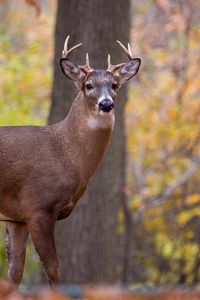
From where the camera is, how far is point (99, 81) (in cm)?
855

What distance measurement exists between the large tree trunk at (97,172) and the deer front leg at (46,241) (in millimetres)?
3706

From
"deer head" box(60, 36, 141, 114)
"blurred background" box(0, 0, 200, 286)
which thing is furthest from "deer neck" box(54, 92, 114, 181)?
"blurred background" box(0, 0, 200, 286)

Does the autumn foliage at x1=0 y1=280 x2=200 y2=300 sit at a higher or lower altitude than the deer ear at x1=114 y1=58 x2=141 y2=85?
lower

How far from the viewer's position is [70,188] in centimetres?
836

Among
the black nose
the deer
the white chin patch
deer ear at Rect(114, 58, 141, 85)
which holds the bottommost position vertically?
the deer

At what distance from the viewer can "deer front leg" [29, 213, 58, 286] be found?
8281 millimetres

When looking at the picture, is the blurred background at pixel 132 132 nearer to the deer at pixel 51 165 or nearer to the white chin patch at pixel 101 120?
the deer at pixel 51 165

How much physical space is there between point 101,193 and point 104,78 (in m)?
4.04

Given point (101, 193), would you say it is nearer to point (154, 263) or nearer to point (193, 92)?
point (154, 263)

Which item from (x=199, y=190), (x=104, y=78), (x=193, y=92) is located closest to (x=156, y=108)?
(x=193, y=92)

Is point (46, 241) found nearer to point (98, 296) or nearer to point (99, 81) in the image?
point (99, 81)

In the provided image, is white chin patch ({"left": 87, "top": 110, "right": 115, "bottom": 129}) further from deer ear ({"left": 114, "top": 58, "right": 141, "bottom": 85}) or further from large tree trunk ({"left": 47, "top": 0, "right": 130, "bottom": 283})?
large tree trunk ({"left": 47, "top": 0, "right": 130, "bottom": 283})

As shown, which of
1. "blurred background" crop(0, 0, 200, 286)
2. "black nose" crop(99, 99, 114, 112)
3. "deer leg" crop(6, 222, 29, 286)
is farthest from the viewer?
"blurred background" crop(0, 0, 200, 286)

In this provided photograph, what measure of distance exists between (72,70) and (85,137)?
2.08 feet
